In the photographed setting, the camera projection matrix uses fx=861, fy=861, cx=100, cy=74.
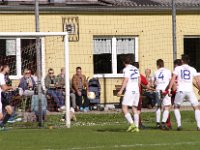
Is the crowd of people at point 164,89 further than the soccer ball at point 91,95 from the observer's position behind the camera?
No

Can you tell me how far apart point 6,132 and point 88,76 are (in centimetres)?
1171

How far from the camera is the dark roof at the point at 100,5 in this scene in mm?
34031

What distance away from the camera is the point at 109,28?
35562mm

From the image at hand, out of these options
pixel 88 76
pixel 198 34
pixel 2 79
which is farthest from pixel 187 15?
pixel 2 79

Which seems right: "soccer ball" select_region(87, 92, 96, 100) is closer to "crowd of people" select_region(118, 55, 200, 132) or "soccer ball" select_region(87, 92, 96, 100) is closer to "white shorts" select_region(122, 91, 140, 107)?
"crowd of people" select_region(118, 55, 200, 132)

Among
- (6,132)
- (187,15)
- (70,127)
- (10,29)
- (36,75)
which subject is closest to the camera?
(6,132)

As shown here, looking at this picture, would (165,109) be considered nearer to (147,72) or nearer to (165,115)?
(165,115)

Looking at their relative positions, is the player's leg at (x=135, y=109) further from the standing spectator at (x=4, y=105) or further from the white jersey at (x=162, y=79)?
the standing spectator at (x=4, y=105)

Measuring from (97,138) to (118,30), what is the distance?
50.3ft

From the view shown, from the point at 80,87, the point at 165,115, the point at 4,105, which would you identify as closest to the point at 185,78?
the point at 165,115

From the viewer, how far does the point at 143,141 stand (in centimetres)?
1986

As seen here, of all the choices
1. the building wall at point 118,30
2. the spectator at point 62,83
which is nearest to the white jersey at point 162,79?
the spectator at point 62,83

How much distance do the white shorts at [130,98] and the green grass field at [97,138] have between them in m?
0.78

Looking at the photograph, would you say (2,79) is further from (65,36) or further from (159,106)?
(159,106)
